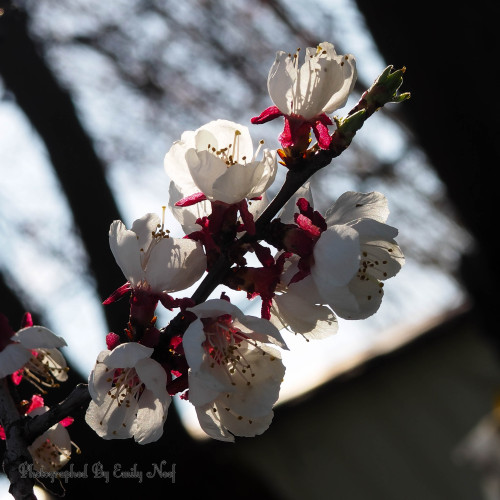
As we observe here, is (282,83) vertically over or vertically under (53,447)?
over

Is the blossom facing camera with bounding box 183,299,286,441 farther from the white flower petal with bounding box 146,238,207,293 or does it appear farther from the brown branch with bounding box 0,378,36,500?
the brown branch with bounding box 0,378,36,500

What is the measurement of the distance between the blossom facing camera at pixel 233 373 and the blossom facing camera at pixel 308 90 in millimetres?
204

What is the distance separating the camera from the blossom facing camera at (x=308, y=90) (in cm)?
73

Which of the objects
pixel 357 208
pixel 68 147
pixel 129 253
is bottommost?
pixel 68 147

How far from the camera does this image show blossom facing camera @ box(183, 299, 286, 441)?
63 centimetres

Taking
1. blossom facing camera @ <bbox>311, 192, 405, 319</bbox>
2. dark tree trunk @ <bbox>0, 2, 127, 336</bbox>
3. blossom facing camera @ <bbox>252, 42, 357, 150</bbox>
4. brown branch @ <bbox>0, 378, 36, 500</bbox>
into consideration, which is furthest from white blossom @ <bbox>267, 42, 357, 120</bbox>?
dark tree trunk @ <bbox>0, 2, 127, 336</bbox>

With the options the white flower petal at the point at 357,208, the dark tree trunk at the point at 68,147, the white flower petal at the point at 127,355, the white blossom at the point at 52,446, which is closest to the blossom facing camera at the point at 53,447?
the white blossom at the point at 52,446

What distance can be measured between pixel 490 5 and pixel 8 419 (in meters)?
1.43

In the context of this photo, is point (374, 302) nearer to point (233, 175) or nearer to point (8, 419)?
point (233, 175)

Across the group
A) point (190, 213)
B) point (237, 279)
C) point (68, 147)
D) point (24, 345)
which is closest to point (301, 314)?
point (237, 279)

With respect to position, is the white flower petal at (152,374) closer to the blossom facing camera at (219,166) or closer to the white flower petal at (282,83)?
the blossom facing camera at (219,166)

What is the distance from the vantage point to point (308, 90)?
0.74 meters

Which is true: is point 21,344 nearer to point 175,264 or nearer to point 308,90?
point 175,264

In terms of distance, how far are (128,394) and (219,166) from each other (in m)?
0.25
